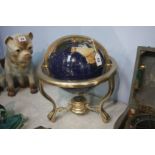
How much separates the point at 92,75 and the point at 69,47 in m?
0.23

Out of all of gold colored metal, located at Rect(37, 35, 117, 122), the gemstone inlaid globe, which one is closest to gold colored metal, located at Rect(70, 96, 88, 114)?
gold colored metal, located at Rect(37, 35, 117, 122)

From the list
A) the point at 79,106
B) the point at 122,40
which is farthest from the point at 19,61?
the point at 122,40

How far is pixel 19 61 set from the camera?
1729 mm

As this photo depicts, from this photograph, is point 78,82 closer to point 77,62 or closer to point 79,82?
point 79,82

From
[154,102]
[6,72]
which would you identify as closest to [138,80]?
[154,102]

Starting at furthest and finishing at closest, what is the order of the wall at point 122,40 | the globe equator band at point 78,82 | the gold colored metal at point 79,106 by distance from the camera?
the gold colored metal at point 79,106, the wall at point 122,40, the globe equator band at point 78,82

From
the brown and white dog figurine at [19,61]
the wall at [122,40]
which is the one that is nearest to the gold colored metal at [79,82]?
the wall at [122,40]

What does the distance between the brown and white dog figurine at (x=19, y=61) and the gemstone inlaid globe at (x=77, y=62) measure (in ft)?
1.19

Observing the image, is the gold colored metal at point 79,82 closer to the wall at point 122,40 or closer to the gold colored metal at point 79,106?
the gold colored metal at point 79,106

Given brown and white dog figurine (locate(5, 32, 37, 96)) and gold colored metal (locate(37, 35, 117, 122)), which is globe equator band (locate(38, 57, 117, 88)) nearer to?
gold colored metal (locate(37, 35, 117, 122))

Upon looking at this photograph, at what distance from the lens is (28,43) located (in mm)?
1705

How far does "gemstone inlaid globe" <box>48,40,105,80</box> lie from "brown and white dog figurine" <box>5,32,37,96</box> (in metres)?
0.36

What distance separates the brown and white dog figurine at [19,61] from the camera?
1.67 m
